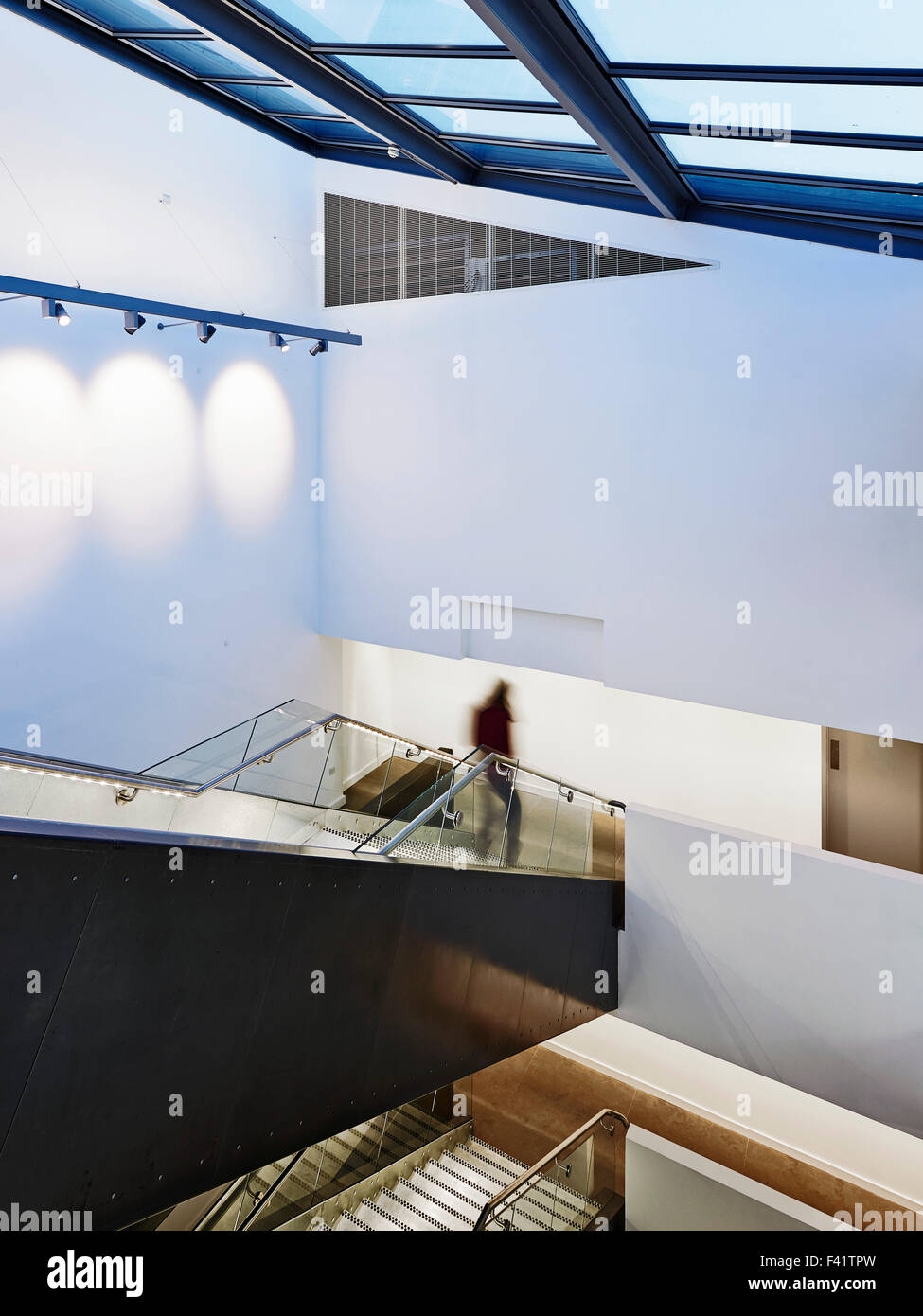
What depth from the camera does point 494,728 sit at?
624 inches

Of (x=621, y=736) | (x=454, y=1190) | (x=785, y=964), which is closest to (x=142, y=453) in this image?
(x=621, y=736)

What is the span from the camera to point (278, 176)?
1248cm

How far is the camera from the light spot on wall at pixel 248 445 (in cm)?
1204

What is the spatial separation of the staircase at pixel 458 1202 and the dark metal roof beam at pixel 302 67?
30.8 ft

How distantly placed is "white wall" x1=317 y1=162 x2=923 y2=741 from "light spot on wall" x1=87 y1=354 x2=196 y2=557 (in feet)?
8.52

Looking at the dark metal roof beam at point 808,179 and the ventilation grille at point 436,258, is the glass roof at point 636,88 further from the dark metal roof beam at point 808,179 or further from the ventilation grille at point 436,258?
the ventilation grille at point 436,258

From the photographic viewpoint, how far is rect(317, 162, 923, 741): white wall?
28.7 feet

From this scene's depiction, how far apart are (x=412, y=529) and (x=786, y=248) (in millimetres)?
5911

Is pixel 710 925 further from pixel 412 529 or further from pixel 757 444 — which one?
pixel 412 529

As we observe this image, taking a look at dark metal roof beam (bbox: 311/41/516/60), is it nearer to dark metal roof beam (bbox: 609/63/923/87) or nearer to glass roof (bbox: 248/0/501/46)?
glass roof (bbox: 248/0/501/46)

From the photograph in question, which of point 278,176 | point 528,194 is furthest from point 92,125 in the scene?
point 528,194

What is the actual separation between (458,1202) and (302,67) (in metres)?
10.2

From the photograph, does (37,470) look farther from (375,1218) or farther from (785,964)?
(785,964)

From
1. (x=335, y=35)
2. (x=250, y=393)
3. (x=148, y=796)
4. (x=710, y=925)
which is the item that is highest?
(x=335, y=35)
